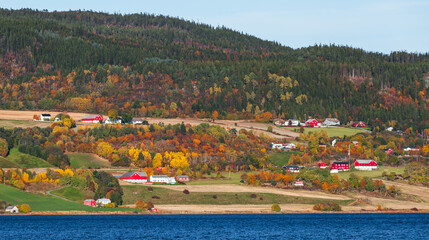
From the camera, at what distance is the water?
114 m

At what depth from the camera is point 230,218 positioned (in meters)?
150

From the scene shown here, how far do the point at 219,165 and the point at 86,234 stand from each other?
280 feet

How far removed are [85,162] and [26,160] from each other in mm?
15633

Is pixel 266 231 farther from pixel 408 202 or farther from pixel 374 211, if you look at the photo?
pixel 408 202

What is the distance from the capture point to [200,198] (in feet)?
521

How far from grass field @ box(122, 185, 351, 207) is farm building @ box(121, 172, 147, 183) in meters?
10.3

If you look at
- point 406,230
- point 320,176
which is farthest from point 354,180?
point 406,230

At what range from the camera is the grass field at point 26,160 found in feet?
602

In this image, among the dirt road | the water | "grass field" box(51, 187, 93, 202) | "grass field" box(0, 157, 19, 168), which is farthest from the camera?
"grass field" box(0, 157, 19, 168)

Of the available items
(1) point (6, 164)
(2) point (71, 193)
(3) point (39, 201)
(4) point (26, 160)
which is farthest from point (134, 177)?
(3) point (39, 201)

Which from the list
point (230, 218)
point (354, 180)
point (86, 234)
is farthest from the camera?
point (354, 180)

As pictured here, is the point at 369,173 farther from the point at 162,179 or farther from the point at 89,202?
the point at 89,202

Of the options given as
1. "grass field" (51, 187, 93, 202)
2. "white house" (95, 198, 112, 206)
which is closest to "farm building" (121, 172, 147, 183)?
"grass field" (51, 187, 93, 202)

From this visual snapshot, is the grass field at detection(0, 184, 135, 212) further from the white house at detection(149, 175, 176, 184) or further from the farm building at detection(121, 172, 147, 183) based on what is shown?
the white house at detection(149, 175, 176, 184)
